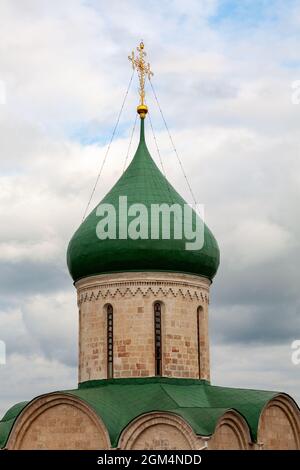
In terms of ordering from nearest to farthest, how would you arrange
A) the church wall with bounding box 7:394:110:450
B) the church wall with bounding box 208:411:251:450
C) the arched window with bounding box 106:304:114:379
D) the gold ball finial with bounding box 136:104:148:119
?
the church wall with bounding box 208:411:251:450
the church wall with bounding box 7:394:110:450
the arched window with bounding box 106:304:114:379
the gold ball finial with bounding box 136:104:148:119

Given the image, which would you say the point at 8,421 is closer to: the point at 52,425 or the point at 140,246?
the point at 52,425

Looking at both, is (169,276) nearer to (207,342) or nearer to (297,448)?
(207,342)

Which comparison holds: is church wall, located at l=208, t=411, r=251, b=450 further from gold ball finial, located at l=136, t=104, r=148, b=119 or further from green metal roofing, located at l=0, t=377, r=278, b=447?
gold ball finial, located at l=136, t=104, r=148, b=119

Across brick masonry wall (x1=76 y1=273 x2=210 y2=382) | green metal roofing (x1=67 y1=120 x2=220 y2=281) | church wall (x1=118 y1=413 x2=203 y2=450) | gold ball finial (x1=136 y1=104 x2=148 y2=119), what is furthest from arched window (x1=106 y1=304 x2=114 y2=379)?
gold ball finial (x1=136 y1=104 x2=148 y2=119)

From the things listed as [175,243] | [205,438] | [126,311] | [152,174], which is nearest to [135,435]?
[205,438]

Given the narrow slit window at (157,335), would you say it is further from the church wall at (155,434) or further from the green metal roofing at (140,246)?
the church wall at (155,434)

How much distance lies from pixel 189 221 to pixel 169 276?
1612 millimetres

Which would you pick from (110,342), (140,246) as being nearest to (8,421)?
(110,342)

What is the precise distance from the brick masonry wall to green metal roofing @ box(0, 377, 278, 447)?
0.33m

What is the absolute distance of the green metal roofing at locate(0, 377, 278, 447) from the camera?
69.9 feet

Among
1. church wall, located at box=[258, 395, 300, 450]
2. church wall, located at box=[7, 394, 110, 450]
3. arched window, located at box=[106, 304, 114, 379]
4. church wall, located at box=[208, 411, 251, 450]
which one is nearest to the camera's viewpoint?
church wall, located at box=[208, 411, 251, 450]

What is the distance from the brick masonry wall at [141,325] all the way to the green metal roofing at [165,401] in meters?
0.33

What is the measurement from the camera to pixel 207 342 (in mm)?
24984

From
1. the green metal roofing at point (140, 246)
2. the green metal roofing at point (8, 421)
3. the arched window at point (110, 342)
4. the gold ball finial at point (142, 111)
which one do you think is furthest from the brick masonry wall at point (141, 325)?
the gold ball finial at point (142, 111)
